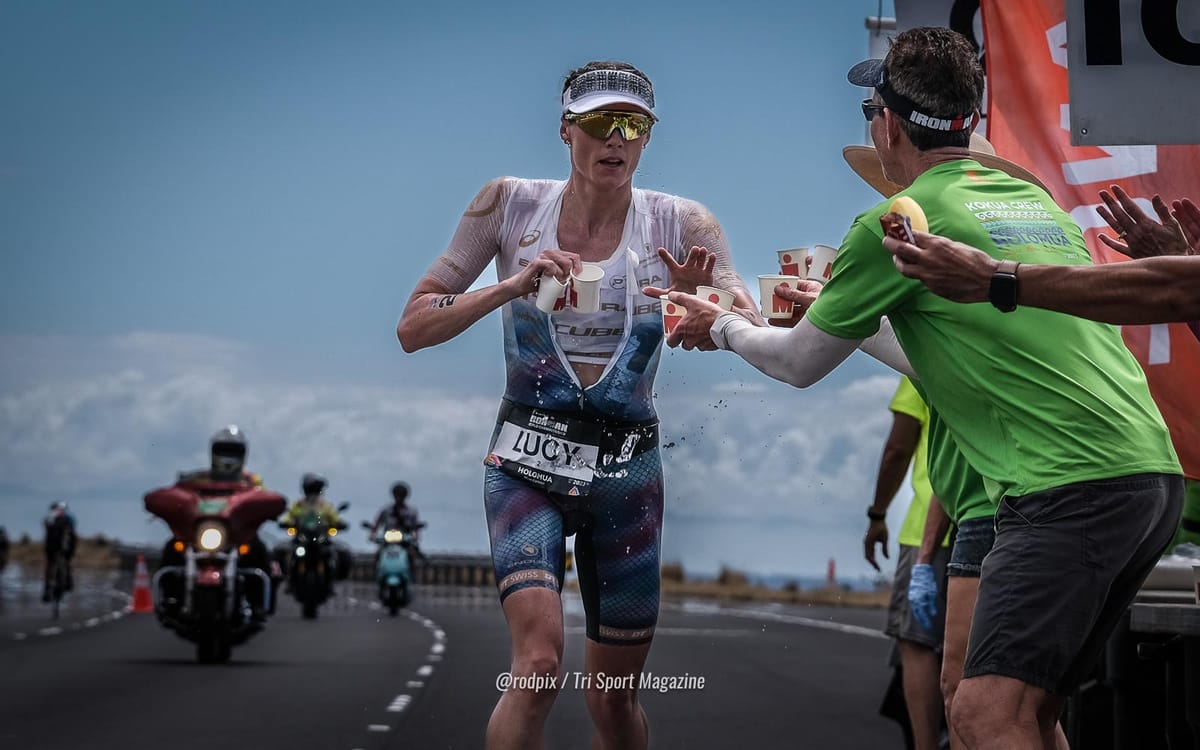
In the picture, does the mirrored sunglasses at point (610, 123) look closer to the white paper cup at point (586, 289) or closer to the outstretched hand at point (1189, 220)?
the white paper cup at point (586, 289)

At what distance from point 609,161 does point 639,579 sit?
5.20ft

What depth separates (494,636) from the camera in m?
24.2

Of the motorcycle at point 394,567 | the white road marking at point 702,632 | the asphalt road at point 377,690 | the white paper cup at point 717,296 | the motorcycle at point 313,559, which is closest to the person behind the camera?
the white paper cup at point 717,296

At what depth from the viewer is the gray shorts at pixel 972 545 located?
6.02 m

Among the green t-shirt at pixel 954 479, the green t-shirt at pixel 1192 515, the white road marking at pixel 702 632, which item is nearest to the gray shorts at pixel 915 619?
the green t-shirt at pixel 1192 515

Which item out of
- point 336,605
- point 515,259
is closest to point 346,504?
point 336,605

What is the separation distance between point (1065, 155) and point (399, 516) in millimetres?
22292

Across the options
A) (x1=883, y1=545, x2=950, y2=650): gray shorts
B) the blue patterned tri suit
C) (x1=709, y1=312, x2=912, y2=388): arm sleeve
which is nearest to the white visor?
the blue patterned tri suit

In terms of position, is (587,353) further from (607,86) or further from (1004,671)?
(1004,671)

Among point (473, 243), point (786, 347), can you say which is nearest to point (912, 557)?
point (473, 243)

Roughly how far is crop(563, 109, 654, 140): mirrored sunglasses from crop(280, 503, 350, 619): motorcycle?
20.3 m

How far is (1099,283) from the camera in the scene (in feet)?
14.9

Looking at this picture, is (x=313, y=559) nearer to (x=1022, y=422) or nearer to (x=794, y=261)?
(x=794, y=261)

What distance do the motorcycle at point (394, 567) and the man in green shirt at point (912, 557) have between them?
801 inches
